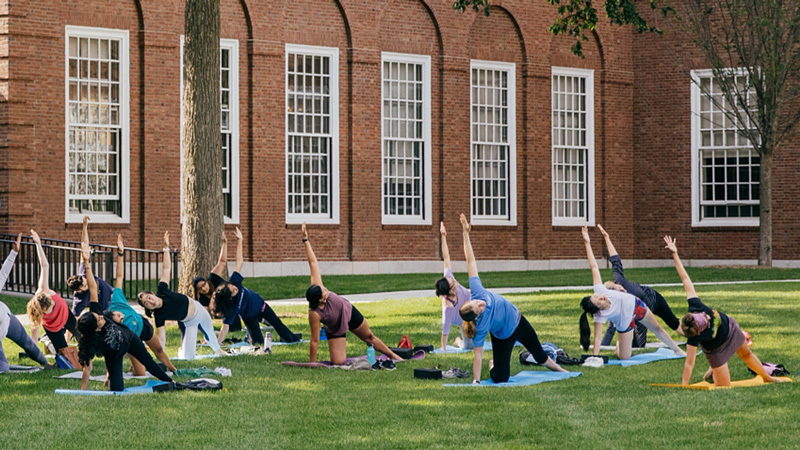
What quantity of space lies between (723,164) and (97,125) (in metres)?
17.1

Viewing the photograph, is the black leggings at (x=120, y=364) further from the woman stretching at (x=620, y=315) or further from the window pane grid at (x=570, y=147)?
the window pane grid at (x=570, y=147)

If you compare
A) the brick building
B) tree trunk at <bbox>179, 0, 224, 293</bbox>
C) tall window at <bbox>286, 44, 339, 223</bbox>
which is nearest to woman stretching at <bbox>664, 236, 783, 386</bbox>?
tree trunk at <bbox>179, 0, 224, 293</bbox>

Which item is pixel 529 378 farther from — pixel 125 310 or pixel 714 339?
pixel 125 310

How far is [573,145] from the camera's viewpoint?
3309cm

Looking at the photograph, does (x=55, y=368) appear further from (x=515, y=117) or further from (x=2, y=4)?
(x=515, y=117)

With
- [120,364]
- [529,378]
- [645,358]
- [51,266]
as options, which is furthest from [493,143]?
[120,364]

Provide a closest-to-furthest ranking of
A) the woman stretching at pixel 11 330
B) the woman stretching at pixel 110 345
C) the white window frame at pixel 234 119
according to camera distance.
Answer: the woman stretching at pixel 110 345 < the woman stretching at pixel 11 330 < the white window frame at pixel 234 119

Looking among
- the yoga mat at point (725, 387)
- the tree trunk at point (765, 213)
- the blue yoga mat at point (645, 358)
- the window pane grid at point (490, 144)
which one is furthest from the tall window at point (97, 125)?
the yoga mat at point (725, 387)

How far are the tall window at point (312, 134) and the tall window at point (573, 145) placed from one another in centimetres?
695

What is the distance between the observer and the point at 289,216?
28.4 meters

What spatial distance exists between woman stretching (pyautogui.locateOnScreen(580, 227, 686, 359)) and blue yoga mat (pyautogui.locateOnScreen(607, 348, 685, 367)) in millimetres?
119

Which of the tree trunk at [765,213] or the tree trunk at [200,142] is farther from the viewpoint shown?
the tree trunk at [765,213]

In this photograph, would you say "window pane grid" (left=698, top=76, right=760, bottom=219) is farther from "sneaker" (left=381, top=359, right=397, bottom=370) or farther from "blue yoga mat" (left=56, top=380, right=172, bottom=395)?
"blue yoga mat" (left=56, top=380, right=172, bottom=395)

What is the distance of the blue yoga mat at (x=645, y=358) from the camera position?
1396 centimetres
